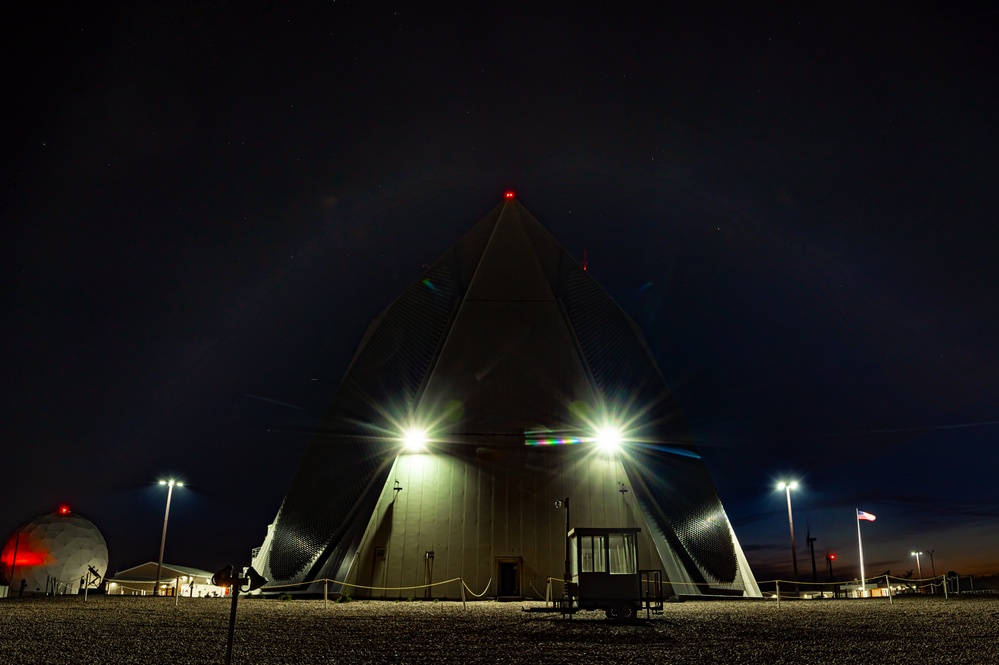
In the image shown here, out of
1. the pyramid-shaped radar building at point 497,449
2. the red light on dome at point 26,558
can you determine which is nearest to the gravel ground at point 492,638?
the pyramid-shaped radar building at point 497,449

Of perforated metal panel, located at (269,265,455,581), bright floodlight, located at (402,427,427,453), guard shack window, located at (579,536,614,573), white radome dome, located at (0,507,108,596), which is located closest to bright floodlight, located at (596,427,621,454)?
bright floodlight, located at (402,427,427,453)

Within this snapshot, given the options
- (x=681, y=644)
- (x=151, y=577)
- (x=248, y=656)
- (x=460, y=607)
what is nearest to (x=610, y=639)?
(x=681, y=644)

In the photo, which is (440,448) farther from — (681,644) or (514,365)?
(681,644)

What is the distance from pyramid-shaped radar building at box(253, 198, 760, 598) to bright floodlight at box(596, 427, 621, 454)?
0.05m

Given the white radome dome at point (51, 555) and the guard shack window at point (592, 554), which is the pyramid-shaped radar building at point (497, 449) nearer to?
the guard shack window at point (592, 554)

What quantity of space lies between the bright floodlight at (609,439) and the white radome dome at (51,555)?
102 ft

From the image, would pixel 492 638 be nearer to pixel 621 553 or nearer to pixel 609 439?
pixel 621 553

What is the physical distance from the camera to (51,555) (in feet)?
135

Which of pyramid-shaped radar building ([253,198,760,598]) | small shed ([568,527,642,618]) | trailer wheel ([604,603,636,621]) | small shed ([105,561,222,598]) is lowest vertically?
small shed ([105,561,222,598])

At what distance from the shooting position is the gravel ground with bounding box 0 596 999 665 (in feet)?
31.8

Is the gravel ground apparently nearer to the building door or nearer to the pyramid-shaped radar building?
the building door

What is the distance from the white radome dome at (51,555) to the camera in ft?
133

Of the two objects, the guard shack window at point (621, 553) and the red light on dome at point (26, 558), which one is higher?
the guard shack window at point (621, 553)

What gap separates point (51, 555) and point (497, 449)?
97.5ft
